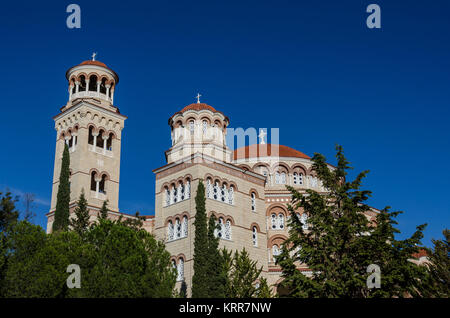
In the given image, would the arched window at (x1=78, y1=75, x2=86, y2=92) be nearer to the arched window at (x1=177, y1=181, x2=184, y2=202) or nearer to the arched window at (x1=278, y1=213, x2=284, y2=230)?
the arched window at (x1=177, y1=181, x2=184, y2=202)

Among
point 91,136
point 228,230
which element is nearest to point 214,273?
point 228,230

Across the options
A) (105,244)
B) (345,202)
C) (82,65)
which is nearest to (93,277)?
(105,244)

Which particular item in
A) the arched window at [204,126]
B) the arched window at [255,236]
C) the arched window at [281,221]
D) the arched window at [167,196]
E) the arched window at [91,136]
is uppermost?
the arched window at [91,136]

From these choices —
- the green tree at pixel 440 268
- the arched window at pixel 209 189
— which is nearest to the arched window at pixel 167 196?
the arched window at pixel 209 189

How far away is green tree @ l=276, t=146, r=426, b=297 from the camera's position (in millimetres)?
24797

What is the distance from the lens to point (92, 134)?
42750mm

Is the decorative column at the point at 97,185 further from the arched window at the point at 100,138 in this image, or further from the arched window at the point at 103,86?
the arched window at the point at 103,86

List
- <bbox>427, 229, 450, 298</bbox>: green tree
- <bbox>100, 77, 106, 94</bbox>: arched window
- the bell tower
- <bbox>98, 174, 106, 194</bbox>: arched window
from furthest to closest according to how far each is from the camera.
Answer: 1. <bbox>100, 77, 106, 94</bbox>: arched window
2. <bbox>98, 174, 106, 194</bbox>: arched window
3. the bell tower
4. <bbox>427, 229, 450, 298</bbox>: green tree

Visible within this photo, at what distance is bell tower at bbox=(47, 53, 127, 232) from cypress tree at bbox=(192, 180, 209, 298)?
1198cm

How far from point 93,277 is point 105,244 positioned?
1.81 meters

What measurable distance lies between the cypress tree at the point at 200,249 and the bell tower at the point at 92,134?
12.0 m

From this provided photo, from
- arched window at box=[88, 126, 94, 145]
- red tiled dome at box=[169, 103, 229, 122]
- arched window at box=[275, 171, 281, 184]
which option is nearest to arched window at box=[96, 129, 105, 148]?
arched window at box=[88, 126, 94, 145]

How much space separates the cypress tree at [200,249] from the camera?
2766cm
